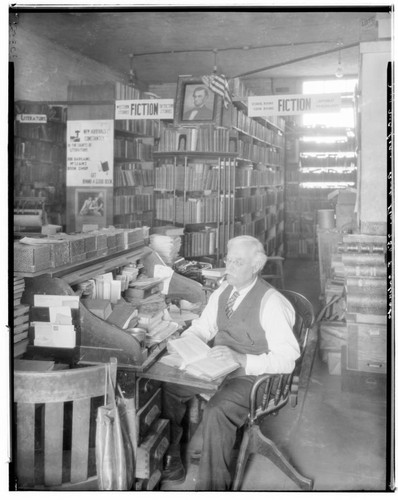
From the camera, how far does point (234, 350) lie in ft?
10.0

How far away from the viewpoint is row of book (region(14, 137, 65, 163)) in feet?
23.7

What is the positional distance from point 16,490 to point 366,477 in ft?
6.65

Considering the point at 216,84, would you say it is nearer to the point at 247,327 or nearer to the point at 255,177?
the point at 247,327

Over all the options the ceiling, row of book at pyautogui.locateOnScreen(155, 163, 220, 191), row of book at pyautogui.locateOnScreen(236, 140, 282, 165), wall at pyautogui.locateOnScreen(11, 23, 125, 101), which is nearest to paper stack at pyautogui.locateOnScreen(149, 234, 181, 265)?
row of book at pyautogui.locateOnScreen(155, 163, 220, 191)

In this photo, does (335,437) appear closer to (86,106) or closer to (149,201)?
(86,106)

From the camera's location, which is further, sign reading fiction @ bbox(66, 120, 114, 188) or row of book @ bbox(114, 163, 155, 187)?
row of book @ bbox(114, 163, 155, 187)

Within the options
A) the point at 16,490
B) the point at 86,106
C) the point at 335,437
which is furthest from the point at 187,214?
the point at 16,490

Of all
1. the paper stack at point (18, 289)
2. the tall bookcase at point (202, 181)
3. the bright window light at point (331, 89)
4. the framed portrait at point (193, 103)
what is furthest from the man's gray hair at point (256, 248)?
the bright window light at point (331, 89)

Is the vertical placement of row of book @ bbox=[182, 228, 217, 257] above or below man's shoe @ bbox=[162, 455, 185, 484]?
above

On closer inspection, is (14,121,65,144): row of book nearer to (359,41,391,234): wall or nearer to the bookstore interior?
the bookstore interior

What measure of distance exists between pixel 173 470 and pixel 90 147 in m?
3.39

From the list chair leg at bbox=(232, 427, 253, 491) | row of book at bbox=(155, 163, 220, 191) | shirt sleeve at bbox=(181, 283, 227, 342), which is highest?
row of book at bbox=(155, 163, 220, 191)

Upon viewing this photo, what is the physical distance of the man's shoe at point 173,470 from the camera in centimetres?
298

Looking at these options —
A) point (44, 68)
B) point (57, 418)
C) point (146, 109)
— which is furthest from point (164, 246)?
point (44, 68)
